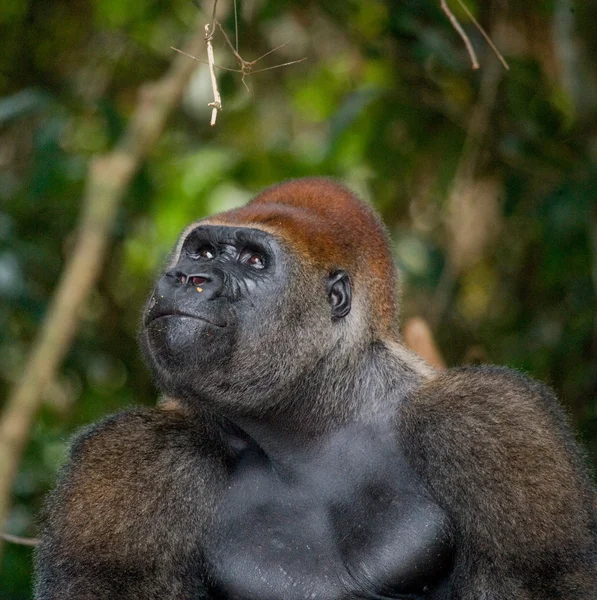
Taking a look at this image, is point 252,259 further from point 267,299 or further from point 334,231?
point 334,231

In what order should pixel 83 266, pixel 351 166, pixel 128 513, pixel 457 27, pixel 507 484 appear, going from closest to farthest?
1. pixel 457 27
2. pixel 507 484
3. pixel 128 513
4. pixel 83 266
5. pixel 351 166

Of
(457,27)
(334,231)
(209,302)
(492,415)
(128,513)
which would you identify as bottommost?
(128,513)

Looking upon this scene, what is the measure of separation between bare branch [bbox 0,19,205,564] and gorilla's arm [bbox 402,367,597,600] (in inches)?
61.1

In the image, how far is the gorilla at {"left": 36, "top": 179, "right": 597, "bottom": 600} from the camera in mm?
3852

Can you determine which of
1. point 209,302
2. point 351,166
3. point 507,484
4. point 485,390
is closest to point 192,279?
point 209,302

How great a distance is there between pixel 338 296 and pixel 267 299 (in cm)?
32

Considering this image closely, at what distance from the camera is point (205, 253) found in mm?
4164

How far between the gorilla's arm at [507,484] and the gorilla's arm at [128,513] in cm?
90

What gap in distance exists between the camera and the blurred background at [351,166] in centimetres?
630

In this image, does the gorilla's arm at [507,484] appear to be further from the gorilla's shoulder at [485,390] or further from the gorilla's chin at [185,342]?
the gorilla's chin at [185,342]

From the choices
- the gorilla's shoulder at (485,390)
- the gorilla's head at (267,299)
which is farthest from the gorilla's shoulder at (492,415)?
the gorilla's head at (267,299)

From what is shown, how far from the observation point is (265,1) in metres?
7.05

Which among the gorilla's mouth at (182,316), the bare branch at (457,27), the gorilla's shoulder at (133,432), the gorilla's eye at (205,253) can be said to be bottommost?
the gorilla's shoulder at (133,432)

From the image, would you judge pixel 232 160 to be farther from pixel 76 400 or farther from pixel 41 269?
pixel 76 400
